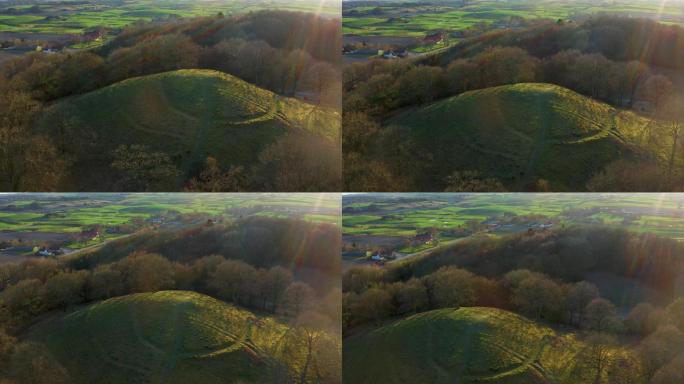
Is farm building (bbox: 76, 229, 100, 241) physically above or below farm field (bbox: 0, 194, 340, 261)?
below

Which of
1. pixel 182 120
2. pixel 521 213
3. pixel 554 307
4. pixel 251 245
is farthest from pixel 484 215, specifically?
pixel 182 120

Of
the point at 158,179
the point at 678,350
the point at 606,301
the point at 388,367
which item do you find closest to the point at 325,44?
the point at 158,179

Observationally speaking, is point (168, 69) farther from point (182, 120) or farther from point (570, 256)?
point (570, 256)

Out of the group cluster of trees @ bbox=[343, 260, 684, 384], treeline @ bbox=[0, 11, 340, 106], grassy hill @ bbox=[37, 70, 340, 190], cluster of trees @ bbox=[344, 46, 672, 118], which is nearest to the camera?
cluster of trees @ bbox=[343, 260, 684, 384]

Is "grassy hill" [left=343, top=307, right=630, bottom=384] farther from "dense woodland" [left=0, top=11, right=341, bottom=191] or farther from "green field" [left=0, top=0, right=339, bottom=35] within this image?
"green field" [left=0, top=0, right=339, bottom=35]

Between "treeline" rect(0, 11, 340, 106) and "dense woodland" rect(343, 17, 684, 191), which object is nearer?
"dense woodland" rect(343, 17, 684, 191)

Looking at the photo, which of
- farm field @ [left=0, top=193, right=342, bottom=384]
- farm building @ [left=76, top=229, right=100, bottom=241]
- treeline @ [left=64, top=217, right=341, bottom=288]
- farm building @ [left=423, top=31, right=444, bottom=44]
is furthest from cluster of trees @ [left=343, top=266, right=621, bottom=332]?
farm building @ [left=76, top=229, right=100, bottom=241]

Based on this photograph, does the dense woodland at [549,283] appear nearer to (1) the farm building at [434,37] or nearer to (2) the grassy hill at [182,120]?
(2) the grassy hill at [182,120]
